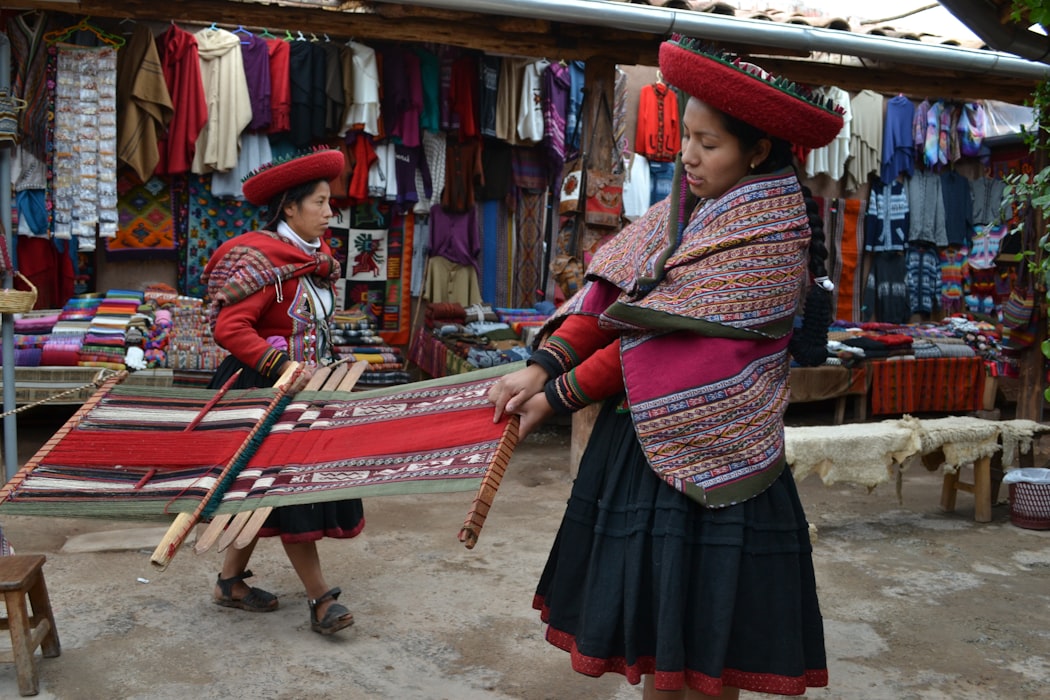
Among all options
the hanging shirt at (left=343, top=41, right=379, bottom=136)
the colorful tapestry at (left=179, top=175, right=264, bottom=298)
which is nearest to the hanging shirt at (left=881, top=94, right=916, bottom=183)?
the hanging shirt at (left=343, top=41, right=379, bottom=136)

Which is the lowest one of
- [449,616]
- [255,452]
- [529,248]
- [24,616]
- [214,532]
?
[449,616]

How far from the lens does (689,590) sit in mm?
1994

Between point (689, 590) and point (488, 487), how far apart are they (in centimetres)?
46

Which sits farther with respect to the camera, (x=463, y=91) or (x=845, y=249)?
(x=845, y=249)

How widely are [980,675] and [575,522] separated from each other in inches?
79.1

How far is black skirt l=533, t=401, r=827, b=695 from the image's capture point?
1.95m

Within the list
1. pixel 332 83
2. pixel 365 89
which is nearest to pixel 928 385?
pixel 365 89

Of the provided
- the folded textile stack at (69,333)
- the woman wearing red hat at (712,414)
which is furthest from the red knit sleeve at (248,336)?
the folded textile stack at (69,333)

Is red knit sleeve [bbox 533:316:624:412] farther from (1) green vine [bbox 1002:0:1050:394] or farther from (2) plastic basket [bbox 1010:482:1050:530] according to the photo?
(2) plastic basket [bbox 1010:482:1050:530]

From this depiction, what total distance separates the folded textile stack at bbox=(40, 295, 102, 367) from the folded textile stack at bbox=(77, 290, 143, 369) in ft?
0.12

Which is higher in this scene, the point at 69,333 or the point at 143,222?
the point at 143,222

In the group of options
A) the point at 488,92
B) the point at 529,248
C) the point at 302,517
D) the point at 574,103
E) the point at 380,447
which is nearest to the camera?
the point at 380,447

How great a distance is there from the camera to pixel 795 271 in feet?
6.63

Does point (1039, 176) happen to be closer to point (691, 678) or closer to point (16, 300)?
point (691, 678)
